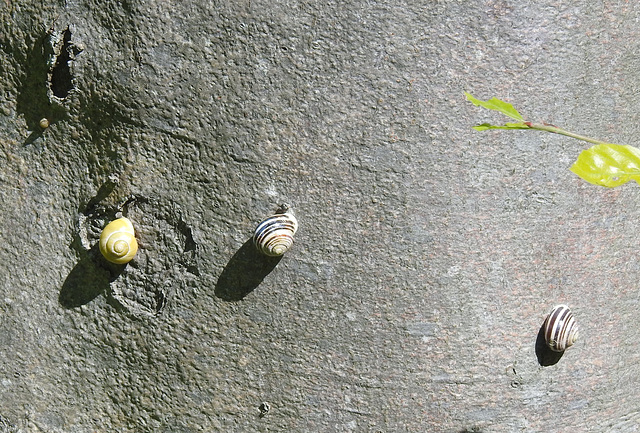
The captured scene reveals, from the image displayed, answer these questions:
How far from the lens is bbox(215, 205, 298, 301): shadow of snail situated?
3.23 feet

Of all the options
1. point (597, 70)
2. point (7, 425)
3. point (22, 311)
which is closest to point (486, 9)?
point (597, 70)

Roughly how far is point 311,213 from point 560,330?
48 cm

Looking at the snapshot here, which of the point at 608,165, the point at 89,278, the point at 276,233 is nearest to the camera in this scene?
the point at 608,165

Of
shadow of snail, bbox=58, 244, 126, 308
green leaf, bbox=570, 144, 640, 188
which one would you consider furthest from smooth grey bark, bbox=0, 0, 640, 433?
green leaf, bbox=570, 144, 640, 188

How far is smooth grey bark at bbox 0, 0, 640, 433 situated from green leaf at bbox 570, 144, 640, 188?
1.65 ft

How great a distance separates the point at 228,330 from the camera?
1064 millimetres

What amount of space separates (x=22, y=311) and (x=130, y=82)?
1.56 ft

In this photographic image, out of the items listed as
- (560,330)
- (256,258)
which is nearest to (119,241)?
(256,258)

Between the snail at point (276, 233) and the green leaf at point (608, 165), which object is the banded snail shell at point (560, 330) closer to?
the snail at point (276, 233)

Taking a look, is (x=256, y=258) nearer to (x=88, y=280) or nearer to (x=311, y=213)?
(x=311, y=213)

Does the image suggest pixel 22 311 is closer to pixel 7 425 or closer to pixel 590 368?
pixel 7 425

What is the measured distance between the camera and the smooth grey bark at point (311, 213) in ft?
3.27

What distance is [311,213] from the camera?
40.1 inches

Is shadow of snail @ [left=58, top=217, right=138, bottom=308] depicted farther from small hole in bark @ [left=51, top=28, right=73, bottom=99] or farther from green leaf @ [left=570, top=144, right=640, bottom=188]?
green leaf @ [left=570, top=144, right=640, bottom=188]
